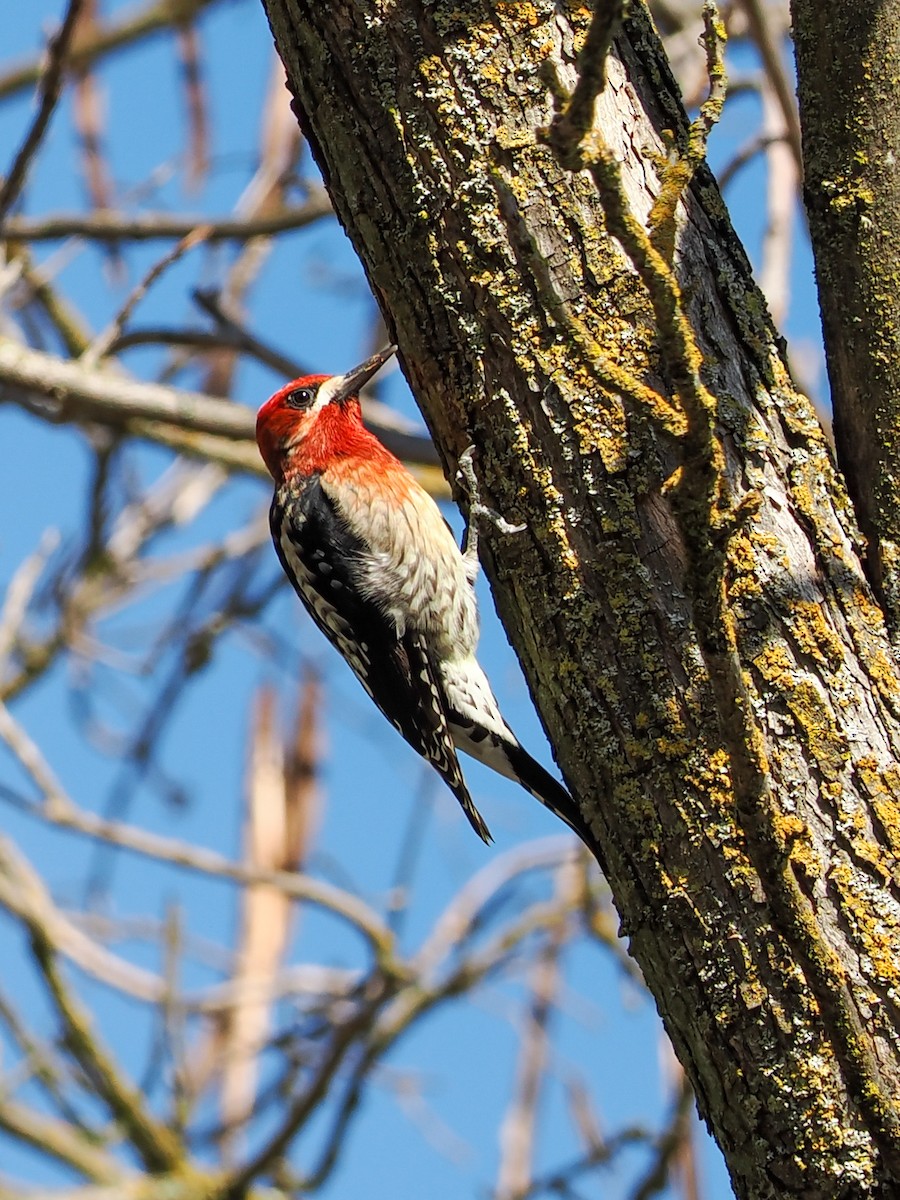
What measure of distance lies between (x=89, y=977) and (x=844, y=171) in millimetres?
4039

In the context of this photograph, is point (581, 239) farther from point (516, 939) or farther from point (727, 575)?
point (516, 939)

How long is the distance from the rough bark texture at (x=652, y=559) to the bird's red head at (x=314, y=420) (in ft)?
6.57

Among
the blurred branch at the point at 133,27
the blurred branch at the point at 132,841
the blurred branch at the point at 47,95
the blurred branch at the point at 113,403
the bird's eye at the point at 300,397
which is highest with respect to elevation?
the blurred branch at the point at 133,27

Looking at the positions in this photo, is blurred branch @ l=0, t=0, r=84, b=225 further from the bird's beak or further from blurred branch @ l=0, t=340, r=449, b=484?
the bird's beak

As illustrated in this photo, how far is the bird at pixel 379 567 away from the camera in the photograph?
174 inches

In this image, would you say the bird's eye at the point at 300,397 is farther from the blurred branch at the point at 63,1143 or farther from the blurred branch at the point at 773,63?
the blurred branch at the point at 63,1143

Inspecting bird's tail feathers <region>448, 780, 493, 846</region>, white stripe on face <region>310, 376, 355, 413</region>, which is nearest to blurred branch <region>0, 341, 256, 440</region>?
white stripe on face <region>310, 376, 355, 413</region>

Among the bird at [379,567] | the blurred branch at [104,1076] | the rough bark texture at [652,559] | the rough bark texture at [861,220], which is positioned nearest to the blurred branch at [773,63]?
the bird at [379,567]

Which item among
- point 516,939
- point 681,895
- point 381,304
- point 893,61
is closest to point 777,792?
point 681,895

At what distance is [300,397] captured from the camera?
470cm

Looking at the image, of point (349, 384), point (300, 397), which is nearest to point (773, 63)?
point (349, 384)

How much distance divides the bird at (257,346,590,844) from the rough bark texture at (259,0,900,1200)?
1.81 metres

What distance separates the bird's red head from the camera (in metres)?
4.67

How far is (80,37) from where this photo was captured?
722 centimetres
